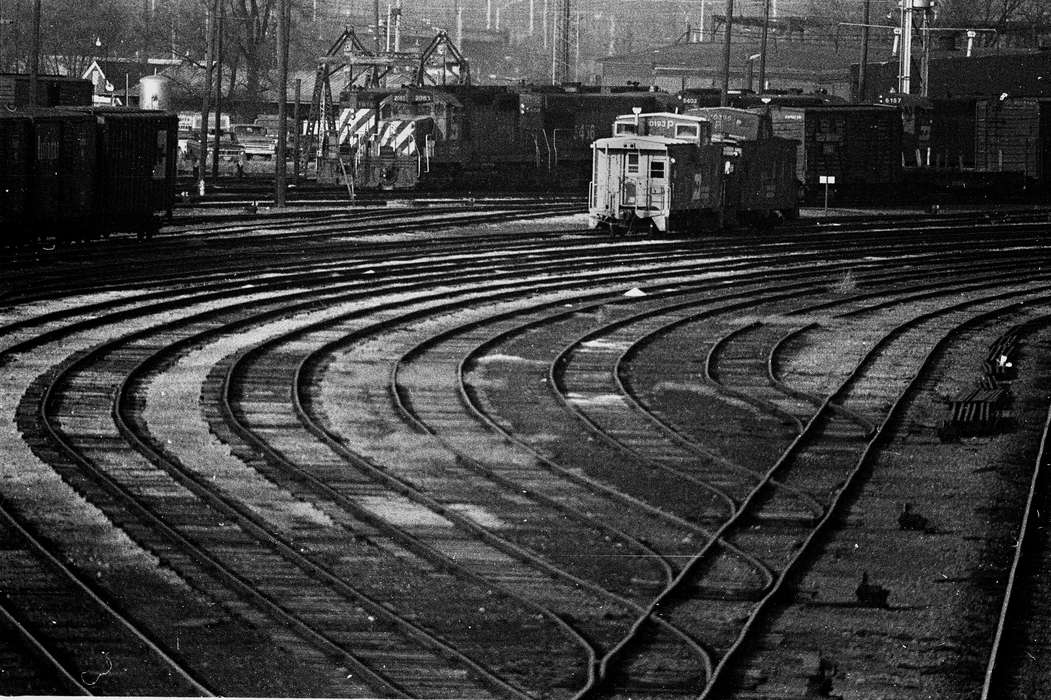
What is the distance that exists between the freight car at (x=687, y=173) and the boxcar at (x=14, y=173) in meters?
11.2

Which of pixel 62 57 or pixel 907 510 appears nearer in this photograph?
pixel 907 510

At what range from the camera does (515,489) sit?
1171cm

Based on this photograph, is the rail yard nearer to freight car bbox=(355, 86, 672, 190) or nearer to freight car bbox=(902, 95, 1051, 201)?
freight car bbox=(355, 86, 672, 190)

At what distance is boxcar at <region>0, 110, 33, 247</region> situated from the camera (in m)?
25.9

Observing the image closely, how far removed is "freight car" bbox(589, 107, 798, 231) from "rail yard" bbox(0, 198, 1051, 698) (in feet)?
27.0

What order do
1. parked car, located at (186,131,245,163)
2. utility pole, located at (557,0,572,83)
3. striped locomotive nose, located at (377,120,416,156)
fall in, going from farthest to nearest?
1. utility pole, located at (557,0,572,83)
2. parked car, located at (186,131,245,163)
3. striped locomotive nose, located at (377,120,416,156)

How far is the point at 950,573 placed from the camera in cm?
987

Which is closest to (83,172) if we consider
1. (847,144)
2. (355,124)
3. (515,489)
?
(515,489)

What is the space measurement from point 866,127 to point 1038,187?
326 inches

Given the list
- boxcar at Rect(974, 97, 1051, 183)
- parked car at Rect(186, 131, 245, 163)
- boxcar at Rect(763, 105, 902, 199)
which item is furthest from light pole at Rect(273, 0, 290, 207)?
boxcar at Rect(974, 97, 1051, 183)

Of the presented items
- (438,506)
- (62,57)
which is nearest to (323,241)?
(438,506)

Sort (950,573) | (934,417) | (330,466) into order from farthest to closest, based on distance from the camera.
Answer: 1. (934,417)
2. (330,466)
3. (950,573)

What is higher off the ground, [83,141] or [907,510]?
[83,141]

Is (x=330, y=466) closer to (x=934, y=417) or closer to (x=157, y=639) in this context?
(x=157, y=639)
